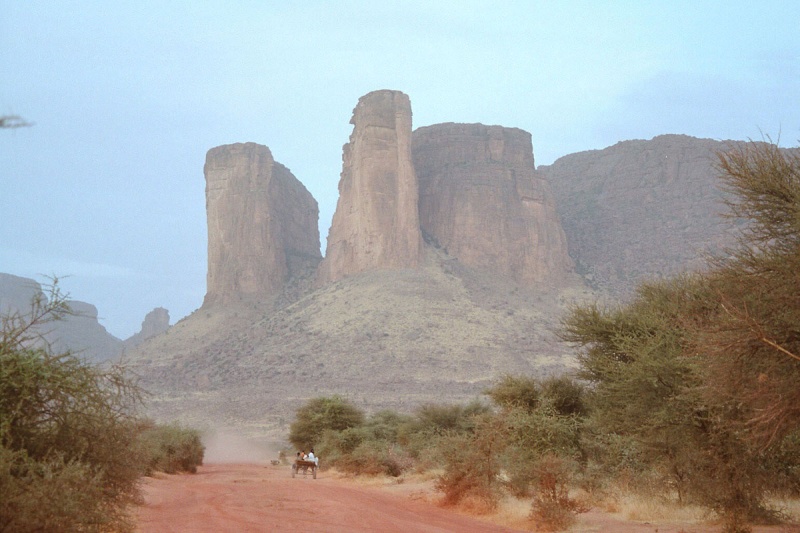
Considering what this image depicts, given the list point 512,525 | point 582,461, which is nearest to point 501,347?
point 582,461

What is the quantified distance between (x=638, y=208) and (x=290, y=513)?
348 ft

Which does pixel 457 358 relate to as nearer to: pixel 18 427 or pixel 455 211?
pixel 455 211

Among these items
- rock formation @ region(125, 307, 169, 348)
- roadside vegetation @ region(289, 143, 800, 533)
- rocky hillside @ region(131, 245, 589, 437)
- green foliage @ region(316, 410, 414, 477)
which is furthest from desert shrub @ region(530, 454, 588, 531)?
rock formation @ region(125, 307, 169, 348)

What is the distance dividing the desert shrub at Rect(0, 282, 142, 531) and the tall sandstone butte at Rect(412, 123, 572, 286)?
78.7 metres

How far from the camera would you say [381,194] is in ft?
268

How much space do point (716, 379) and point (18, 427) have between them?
7478 mm

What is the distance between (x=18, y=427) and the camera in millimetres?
7559

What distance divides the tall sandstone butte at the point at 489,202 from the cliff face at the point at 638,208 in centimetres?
517

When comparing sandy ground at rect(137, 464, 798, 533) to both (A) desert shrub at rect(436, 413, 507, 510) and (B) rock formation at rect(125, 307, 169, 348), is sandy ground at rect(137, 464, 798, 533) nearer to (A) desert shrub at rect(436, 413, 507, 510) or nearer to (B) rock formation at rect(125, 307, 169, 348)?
(A) desert shrub at rect(436, 413, 507, 510)

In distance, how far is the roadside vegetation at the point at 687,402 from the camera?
8.88 m

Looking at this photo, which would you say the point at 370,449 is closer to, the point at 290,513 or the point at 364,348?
the point at 290,513

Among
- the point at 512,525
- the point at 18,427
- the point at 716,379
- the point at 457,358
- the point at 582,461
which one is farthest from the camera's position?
the point at 457,358

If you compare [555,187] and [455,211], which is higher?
[555,187]

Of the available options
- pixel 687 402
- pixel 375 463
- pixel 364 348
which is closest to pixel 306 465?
pixel 375 463
